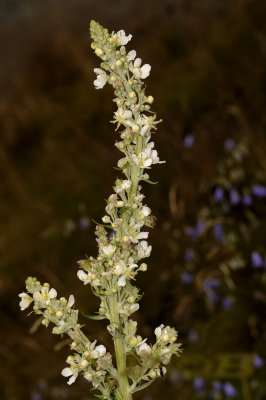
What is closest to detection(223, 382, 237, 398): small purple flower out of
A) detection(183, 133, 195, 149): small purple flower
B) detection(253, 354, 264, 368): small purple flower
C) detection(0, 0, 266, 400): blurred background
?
detection(0, 0, 266, 400): blurred background

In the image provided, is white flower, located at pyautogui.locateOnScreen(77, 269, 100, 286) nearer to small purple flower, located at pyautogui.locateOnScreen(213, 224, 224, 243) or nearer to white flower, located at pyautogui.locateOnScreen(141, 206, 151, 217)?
white flower, located at pyautogui.locateOnScreen(141, 206, 151, 217)

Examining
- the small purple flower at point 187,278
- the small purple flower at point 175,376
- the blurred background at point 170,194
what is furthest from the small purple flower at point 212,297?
the small purple flower at point 175,376

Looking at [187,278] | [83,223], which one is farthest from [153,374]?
[83,223]

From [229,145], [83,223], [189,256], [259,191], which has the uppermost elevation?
[229,145]

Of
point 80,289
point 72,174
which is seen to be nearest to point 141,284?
→ point 80,289

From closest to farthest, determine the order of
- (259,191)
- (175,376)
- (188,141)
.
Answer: (175,376), (259,191), (188,141)

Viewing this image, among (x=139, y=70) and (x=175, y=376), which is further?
(x=175, y=376)

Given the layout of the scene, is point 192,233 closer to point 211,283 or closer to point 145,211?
point 211,283

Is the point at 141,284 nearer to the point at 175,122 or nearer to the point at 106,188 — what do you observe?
the point at 106,188
